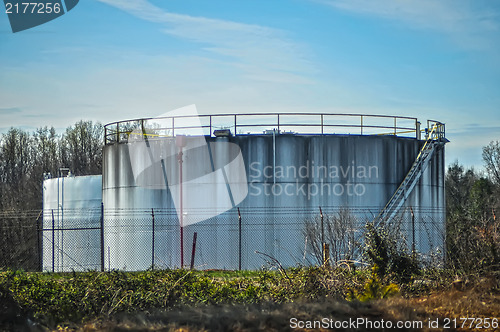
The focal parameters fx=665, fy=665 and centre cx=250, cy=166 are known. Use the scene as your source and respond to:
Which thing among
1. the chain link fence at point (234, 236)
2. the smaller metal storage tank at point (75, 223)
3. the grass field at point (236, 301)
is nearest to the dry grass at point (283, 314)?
the grass field at point (236, 301)

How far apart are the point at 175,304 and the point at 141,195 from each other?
1407cm

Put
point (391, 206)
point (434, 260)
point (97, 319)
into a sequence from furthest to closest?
point (391, 206), point (434, 260), point (97, 319)

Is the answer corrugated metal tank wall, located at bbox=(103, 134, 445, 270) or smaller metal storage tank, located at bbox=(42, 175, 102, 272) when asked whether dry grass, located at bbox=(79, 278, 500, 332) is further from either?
smaller metal storage tank, located at bbox=(42, 175, 102, 272)

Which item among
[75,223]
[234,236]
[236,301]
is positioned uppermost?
[75,223]

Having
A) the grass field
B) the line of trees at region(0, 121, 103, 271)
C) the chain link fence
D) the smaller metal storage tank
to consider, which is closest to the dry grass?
the grass field

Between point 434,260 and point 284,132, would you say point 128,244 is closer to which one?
point 284,132

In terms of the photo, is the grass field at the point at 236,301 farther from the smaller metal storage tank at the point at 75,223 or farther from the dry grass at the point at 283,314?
the smaller metal storage tank at the point at 75,223

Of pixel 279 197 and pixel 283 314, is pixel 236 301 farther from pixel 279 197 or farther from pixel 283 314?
pixel 279 197

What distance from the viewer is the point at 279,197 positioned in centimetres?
2438

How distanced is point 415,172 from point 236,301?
1517cm

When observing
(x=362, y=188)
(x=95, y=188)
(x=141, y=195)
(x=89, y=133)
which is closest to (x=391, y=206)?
(x=362, y=188)

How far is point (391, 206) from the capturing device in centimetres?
2491

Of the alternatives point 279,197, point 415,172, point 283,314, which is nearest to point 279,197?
point 279,197

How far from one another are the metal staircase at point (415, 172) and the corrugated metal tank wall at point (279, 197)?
0.27 meters
